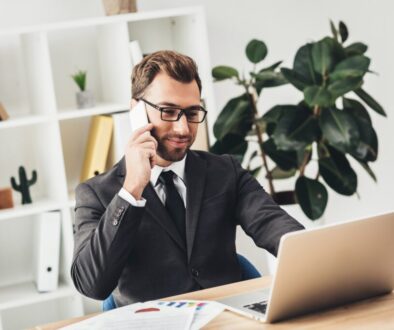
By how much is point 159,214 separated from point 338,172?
1.81 metres

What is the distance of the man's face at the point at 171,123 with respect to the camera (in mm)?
2496

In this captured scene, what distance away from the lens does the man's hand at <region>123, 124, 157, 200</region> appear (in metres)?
2.38

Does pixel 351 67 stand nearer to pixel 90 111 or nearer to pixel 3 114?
pixel 90 111

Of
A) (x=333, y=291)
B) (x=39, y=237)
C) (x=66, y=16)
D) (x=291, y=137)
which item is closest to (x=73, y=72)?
(x=66, y=16)

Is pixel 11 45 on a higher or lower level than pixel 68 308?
higher

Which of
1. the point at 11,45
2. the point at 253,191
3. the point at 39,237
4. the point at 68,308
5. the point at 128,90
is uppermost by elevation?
the point at 11,45

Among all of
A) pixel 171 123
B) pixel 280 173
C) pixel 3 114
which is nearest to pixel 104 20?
pixel 3 114

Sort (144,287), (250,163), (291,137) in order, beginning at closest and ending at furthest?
(144,287) → (291,137) → (250,163)

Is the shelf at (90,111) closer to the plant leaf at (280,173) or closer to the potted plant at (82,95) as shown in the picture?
the potted plant at (82,95)

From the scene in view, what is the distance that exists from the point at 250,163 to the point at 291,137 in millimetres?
746

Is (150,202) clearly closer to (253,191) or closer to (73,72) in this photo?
(253,191)

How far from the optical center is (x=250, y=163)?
15.4ft

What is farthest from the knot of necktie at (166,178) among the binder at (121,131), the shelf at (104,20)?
the shelf at (104,20)

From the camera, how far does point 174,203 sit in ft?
8.56
